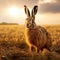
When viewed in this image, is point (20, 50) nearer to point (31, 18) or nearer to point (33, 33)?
point (33, 33)

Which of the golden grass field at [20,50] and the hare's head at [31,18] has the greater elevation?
the hare's head at [31,18]

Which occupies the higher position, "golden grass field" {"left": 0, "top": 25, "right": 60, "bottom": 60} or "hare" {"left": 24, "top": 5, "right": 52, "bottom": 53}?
"hare" {"left": 24, "top": 5, "right": 52, "bottom": 53}

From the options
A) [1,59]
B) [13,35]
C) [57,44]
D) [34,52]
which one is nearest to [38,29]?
[34,52]

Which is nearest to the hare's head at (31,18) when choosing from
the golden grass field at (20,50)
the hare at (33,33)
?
the hare at (33,33)

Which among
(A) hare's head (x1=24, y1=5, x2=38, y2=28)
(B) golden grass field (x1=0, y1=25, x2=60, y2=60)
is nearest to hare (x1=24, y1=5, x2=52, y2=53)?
(A) hare's head (x1=24, y1=5, x2=38, y2=28)

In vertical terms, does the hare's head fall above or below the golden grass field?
above

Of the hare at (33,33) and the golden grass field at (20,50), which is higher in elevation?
the hare at (33,33)

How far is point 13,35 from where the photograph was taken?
583 inches

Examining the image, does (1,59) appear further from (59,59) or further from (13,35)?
(13,35)

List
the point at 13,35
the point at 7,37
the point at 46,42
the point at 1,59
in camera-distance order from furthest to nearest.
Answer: the point at 13,35
the point at 7,37
the point at 46,42
the point at 1,59

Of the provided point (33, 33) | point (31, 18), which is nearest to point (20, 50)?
point (33, 33)

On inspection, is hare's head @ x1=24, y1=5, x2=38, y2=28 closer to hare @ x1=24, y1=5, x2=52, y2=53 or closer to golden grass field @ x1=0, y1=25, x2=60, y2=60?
hare @ x1=24, y1=5, x2=52, y2=53

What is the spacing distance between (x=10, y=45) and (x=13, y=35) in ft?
8.03

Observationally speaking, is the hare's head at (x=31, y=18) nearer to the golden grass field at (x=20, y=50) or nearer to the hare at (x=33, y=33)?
the hare at (x=33, y=33)
